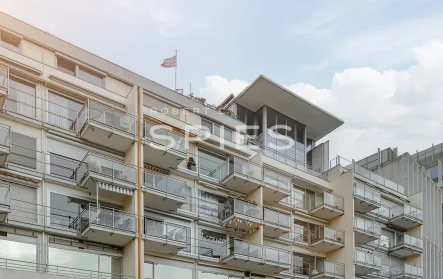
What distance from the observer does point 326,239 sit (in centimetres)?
4309

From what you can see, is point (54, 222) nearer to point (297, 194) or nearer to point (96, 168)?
point (96, 168)

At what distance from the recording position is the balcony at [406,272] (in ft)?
161

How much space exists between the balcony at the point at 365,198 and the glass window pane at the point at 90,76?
20356 millimetres

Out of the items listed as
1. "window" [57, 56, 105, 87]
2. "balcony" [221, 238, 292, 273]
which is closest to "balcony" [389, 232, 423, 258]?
"balcony" [221, 238, 292, 273]

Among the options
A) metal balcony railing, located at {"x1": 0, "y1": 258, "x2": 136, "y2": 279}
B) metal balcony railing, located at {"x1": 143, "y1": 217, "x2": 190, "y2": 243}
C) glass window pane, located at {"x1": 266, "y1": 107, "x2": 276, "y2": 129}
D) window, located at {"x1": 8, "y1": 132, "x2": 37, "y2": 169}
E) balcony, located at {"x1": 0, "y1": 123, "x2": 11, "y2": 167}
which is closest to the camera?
metal balcony railing, located at {"x1": 0, "y1": 258, "x2": 136, "y2": 279}

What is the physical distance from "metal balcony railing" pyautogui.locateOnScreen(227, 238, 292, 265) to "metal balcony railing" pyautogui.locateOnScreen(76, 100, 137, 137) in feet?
29.8

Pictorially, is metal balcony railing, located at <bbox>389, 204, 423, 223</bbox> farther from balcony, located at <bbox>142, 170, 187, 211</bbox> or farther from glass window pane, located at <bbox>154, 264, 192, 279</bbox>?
balcony, located at <bbox>142, 170, 187, 211</bbox>

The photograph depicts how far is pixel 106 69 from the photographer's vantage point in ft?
117

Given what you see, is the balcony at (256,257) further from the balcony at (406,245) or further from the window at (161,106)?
the balcony at (406,245)

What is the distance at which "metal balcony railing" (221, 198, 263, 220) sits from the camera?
3762cm

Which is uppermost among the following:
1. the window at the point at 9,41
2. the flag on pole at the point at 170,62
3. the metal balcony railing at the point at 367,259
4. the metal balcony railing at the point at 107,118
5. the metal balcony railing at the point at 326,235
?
the flag on pole at the point at 170,62

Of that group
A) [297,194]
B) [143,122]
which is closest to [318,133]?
[297,194]

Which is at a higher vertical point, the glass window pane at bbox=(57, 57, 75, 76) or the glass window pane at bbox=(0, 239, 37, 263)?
the glass window pane at bbox=(57, 57, 75, 76)

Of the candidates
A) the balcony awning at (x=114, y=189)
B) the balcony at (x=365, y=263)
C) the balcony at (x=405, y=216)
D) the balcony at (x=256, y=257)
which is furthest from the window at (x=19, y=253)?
the balcony at (x=405, y=216)
